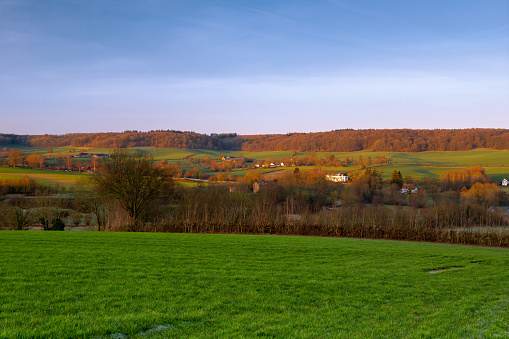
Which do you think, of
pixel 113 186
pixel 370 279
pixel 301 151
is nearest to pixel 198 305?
pixel 370 279

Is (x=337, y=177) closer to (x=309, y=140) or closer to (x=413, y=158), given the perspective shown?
(x=413, y=158)

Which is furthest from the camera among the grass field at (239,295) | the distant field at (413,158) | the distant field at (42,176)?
the distant field at (413,158)

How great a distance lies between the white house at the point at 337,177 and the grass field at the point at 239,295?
62.9 metres

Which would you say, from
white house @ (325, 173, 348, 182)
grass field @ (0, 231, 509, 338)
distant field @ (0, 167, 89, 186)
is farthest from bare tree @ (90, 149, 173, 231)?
white house @ (325, 173, 348, 182)

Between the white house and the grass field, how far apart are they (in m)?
62.9

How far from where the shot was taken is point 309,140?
12119 centimetres

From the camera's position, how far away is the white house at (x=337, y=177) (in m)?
76.3

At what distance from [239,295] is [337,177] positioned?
72.4 m

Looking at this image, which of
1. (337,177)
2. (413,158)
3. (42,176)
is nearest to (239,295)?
(42,176)

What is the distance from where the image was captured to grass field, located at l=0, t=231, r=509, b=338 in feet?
19.4

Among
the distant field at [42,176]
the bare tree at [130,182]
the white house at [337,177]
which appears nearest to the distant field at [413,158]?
the white house at [337,177]

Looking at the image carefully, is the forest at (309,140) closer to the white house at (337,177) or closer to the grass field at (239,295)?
the white house at (337,177)

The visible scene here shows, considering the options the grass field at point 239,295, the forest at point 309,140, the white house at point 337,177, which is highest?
the forest at point 309,140

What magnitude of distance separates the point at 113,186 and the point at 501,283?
29.0 meters
